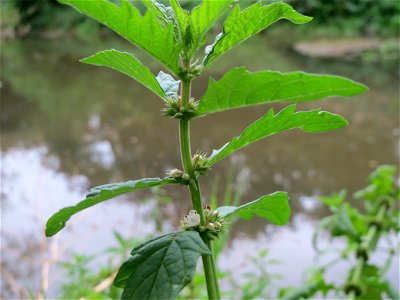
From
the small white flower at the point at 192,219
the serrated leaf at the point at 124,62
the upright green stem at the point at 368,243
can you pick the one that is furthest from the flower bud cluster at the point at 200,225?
the upright green stem at the point at 368,243

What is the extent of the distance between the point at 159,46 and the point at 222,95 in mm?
60

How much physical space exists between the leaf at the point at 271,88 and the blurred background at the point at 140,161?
2.91 feet

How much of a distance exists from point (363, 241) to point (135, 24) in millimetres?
866

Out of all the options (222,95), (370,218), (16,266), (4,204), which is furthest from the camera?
(4,204)

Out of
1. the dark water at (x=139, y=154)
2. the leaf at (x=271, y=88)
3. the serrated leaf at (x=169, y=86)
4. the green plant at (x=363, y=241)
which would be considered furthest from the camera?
the dark water at (x=139, y=154)

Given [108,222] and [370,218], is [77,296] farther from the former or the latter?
[108,222]

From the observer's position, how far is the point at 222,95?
0.36m

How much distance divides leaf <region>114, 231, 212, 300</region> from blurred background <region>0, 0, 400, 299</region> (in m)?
0.86

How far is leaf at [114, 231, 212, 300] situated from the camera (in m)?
0.35

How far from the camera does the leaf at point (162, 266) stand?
346mm

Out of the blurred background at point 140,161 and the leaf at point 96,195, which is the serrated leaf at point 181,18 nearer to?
the leaf at point 96,195

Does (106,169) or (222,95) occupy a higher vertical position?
(106,169)

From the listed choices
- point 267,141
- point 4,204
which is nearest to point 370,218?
point 4,204

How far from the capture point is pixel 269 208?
17.4 inches
